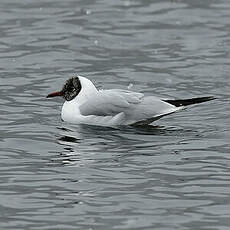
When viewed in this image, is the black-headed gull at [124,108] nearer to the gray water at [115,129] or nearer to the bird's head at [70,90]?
the gray water at [115,129]

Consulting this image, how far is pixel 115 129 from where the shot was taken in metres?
15.2

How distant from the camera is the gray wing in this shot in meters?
15.1

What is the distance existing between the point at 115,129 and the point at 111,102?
0.41m

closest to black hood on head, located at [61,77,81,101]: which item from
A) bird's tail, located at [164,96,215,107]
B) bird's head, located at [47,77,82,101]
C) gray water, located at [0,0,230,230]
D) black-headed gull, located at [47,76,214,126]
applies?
bird's head, located at [47,77,82,101]

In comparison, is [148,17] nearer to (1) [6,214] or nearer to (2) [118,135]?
(2) [118,135]

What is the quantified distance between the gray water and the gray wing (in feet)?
0.87

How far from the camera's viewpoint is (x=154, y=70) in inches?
755

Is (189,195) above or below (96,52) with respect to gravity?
below

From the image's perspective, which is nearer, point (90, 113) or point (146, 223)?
point (146, 223)

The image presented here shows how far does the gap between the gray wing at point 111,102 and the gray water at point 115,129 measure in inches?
10.5

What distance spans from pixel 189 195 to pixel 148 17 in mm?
11619

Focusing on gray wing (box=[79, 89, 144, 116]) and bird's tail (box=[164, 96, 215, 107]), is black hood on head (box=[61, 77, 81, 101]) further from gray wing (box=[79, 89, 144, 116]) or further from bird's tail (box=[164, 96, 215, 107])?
bird's tail (box=[164, 96, 215, 107])

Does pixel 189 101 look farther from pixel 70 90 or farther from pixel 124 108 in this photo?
pixel 70 90

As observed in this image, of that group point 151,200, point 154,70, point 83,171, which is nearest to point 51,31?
point 154,70
